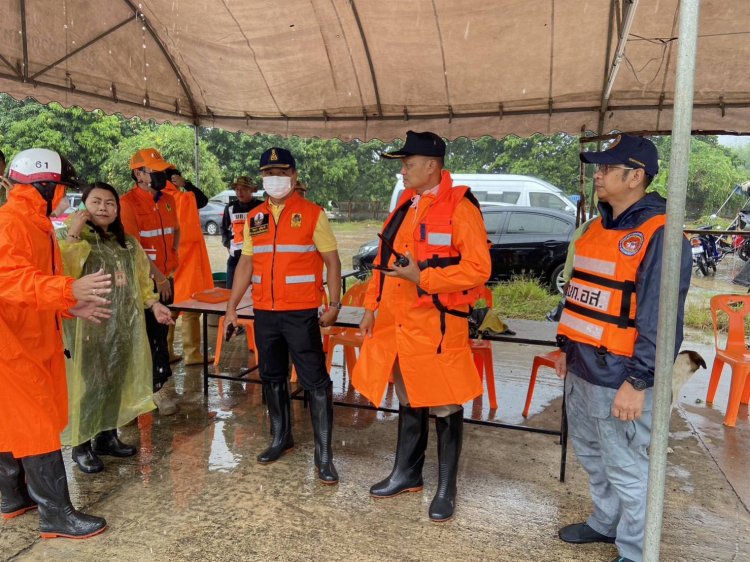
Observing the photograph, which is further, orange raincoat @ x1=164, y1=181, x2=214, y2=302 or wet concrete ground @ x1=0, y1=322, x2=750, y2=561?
orange raincoat @ x1=164, y1=181, x2=214, y2=302

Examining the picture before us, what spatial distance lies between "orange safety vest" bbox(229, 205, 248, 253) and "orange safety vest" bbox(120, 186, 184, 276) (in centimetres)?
126

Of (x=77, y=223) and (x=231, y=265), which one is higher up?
(x=77, y=223)

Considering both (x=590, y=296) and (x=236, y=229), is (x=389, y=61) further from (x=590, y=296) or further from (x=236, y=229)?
(x=590, y=296)

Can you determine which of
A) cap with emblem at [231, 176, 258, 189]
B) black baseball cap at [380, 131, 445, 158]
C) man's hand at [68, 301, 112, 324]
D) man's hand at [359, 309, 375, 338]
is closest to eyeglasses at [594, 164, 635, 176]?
black baseball cap at [380, 131, 445, 158]

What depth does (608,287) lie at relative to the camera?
2193 millimetres

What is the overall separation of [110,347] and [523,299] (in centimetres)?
655

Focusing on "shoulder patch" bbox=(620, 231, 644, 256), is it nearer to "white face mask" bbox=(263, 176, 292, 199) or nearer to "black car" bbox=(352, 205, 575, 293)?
"white face mask" bbox=(263, 176, 292, 199)

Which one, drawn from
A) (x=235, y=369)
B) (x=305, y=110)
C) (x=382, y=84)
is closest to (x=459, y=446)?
(x=235, y=369)

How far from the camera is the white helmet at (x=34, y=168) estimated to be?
2.40m

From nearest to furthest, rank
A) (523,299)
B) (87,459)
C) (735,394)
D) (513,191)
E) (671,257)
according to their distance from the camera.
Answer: (671,257) < (87,459) < (735,394) < (523,299) < (513,191)

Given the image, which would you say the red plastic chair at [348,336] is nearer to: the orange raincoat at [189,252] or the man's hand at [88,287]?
the orange raincoat at [189,252]

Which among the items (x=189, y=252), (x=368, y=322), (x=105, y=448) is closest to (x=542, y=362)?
(x=368, y=322)

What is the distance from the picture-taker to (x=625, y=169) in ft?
7.24

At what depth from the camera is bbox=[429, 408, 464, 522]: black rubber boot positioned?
282 cm
